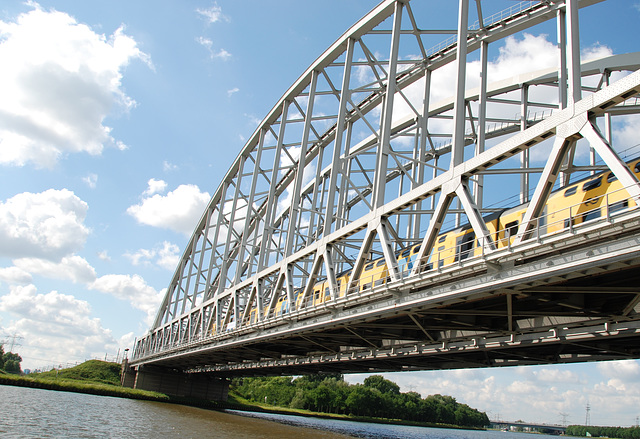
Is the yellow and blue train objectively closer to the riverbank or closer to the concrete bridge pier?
the riverbank

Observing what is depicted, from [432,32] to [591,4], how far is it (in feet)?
26.8

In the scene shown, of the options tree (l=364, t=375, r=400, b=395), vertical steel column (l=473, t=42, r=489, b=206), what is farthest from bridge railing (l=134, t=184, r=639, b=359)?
tree (l=364, t=375, r=400, b=395)

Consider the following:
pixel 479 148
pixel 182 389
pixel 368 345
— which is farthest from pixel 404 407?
pixel 479 148

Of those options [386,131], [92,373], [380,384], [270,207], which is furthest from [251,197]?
[380,384]

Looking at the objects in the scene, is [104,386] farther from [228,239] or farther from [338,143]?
[338,143]

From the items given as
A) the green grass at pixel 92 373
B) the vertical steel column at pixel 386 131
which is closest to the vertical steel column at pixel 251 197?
the vertical steel column at pixel 386 131

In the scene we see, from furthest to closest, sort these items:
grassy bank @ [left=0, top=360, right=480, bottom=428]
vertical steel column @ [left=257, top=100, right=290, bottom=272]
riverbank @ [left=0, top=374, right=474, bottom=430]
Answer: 1. grassy bank @ [left=0, top=360, right=480, bottom=428]
2. riverbank @ [left=0, top=374, right=474, bottom=430]
3. vertical steel column @ [left=257, top=100, right=290, bottom=272]

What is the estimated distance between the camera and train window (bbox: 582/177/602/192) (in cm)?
1366

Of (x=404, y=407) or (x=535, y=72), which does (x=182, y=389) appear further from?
(x=535, y=72)

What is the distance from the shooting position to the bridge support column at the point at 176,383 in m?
70.3

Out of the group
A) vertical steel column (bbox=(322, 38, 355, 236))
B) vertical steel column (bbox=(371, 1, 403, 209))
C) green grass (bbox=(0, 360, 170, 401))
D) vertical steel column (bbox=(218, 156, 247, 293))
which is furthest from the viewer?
green grass (bbox=(0, 360, 170, 401))

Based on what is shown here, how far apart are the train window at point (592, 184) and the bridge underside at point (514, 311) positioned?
235cm

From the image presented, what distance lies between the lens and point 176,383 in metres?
70.7

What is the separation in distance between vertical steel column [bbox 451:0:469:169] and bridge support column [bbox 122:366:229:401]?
60.6m
